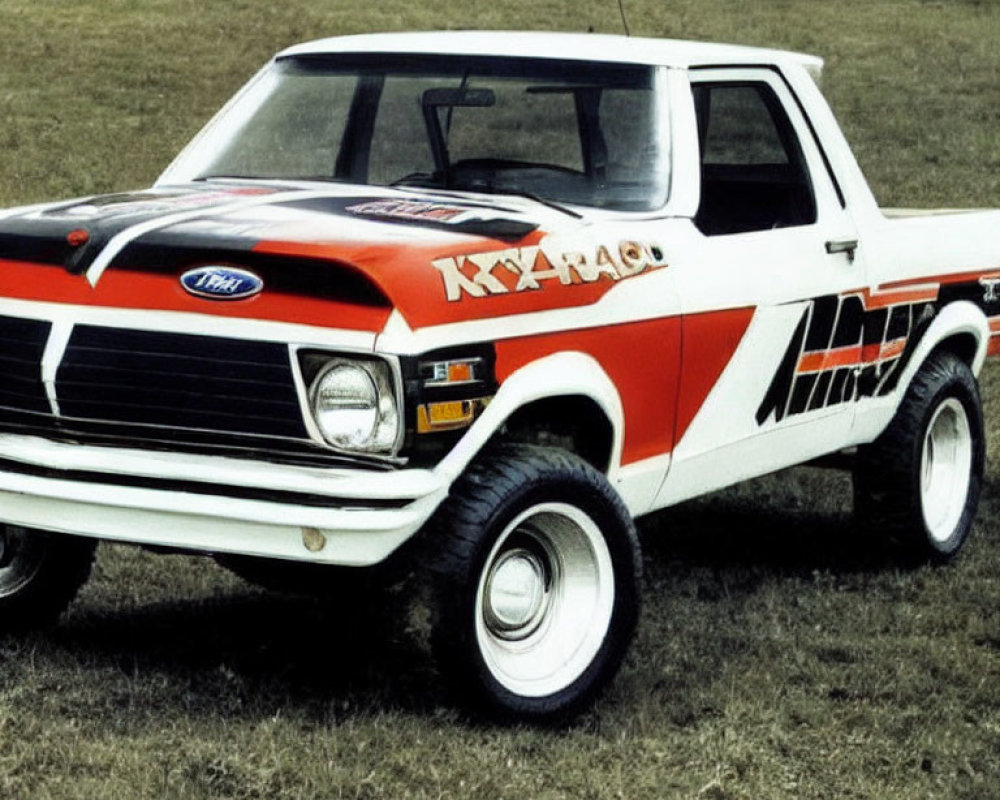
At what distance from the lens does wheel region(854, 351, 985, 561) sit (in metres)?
7.72

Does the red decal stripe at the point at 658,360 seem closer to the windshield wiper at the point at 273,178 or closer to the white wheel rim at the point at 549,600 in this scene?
the white wheel rim at the point at 549,600

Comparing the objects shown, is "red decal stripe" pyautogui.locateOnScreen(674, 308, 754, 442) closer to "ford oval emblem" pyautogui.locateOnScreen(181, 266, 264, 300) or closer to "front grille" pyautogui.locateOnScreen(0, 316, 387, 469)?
"front grille" pyautogui.locateOnScreen(0, 316, 387, 469)

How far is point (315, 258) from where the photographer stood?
5.16 metres

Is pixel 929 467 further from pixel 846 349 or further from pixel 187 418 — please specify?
pixel 187 418

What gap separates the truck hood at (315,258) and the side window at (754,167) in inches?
46.5

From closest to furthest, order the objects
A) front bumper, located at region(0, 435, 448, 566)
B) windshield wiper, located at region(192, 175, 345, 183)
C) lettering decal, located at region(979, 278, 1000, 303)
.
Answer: front bumper, located at region(0, 435, 448, 566) < windshield wiper, located at region(192, 175, 345, 183) < lettering decal, located at region(979, 278, 1000, 303)

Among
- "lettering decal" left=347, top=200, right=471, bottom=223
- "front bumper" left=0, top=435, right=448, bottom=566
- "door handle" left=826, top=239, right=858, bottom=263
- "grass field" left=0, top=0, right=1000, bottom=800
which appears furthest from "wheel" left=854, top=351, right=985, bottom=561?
"front bumper" left=0, top=435, right=448, bottom=566

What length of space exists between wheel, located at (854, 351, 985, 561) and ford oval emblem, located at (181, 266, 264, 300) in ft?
10.5

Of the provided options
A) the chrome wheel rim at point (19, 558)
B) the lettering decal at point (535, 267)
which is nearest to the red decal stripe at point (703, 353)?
the lettering decal at point (535, 267)

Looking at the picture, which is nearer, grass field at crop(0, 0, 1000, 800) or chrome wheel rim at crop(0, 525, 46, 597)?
grass field at crop(0, 0, 1000, 800)

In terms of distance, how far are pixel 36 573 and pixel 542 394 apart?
1.81m

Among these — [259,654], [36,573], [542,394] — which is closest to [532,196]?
[542,394]

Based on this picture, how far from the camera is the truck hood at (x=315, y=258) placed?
16.9 feet

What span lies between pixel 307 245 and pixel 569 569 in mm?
1213
